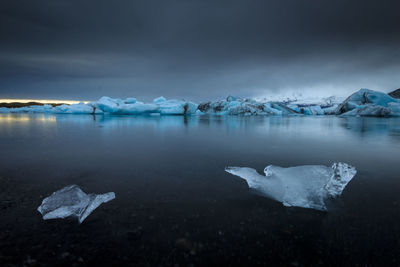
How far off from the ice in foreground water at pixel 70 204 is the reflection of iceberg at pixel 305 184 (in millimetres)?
2136

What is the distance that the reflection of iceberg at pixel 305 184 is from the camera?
250cm

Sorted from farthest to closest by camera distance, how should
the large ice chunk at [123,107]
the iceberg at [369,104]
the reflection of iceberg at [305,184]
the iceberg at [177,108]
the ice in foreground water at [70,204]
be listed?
1. the iceberg at [177,108]
2. the iceberg at [369,104]
3. the large ice chunk at [123,107]
4. the reflection of iceberg at [305,184]
5. the ice in foreground water at [70,204]

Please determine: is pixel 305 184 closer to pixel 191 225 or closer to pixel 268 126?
pixel 191 225

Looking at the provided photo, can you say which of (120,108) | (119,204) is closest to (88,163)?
(119,204)

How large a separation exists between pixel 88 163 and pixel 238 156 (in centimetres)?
348

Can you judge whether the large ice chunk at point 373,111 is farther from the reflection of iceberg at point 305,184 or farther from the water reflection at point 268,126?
the reflection of iceberg at point 305,184

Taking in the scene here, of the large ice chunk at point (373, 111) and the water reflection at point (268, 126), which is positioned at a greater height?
the large ice chunk at point (373, 111)

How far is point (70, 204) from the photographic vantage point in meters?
2.23

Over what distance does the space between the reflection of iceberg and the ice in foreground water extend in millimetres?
2136

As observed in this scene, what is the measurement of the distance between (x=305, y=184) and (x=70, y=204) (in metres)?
3.04

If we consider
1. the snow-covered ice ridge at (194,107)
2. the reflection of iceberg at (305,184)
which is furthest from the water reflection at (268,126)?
the snow-covered ice ridge at (194,107)

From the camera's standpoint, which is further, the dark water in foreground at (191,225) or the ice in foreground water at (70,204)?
the ice in foreground water at (70,204)

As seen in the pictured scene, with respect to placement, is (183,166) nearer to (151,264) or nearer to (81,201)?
(81,201)

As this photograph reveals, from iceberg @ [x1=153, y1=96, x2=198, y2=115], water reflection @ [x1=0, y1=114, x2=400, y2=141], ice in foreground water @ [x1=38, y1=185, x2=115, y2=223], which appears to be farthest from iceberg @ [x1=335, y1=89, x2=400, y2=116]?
ice in foreground water @ [x1=38, y1=185, x2=115, y2=223]
